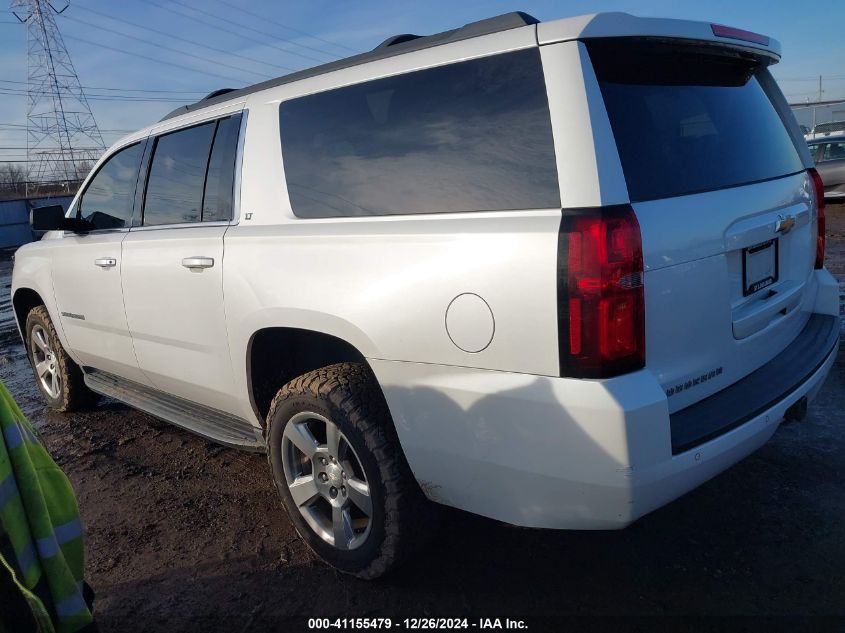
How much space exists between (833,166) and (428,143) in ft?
43.2

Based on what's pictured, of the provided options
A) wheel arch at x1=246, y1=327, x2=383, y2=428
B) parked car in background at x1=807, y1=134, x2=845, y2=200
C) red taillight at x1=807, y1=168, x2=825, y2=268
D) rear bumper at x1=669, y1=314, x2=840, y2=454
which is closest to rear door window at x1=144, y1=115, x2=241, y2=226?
wheel arch at x1=246, y1=327, x2=383, y2=428

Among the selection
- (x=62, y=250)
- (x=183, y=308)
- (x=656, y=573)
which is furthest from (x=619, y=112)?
(x=62, y=250)

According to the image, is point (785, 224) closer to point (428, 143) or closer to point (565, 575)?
point (428, 143)

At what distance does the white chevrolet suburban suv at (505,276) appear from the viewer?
6.45ft

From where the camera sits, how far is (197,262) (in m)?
3.15

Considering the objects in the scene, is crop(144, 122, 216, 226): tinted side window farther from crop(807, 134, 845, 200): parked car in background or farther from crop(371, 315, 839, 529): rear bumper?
crop(807, 134, 845, 200): parked car in background

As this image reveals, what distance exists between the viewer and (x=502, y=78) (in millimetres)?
2188

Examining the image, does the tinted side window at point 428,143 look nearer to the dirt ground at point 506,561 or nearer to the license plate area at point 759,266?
the license plate area at point 759,266

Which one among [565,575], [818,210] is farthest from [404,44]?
[565,575]

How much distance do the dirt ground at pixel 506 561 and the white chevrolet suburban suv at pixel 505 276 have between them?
265 mm

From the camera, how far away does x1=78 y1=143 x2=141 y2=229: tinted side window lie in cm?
404

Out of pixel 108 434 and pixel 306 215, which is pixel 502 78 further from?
pixel 108 434

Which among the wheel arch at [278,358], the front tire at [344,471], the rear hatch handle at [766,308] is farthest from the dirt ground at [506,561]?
the rear hatch handle at [766,308]

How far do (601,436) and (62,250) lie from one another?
396 centimetres
